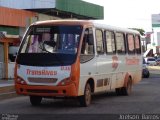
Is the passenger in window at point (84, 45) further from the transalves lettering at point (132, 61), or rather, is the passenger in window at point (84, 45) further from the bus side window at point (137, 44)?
the bus side window at point (137, 44)

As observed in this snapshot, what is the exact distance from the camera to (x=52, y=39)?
51.2 feet

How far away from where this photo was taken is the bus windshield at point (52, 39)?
1529 centimetres

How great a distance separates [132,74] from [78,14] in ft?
62.6

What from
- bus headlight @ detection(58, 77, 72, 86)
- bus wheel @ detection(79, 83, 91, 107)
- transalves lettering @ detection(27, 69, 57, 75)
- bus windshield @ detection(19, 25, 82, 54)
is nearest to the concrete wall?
bus windshield @ detection(19, 25, 82, 54)

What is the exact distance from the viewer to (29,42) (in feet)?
52.1

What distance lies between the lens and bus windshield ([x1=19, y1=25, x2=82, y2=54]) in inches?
602

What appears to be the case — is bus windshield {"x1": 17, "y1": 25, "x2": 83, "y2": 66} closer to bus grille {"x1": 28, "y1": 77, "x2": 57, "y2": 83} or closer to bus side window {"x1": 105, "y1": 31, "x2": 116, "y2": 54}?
bus grille {"x1": 28, "y1": 77, "x2": 57, "y2": 83}

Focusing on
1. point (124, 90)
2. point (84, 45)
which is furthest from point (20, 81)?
point (124, 90)

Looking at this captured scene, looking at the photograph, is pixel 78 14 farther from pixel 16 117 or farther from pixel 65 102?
pixel 16 117

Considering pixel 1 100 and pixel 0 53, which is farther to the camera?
pixel 0 53

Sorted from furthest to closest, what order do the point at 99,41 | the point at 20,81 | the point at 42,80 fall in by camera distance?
1. the point at 99,41
2. the point at 20,81
3. the point at 42,80

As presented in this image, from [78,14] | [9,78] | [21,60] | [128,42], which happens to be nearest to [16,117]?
[21,60]

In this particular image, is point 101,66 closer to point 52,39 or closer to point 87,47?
point 87,47

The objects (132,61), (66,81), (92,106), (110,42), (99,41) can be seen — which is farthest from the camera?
(132,61)
